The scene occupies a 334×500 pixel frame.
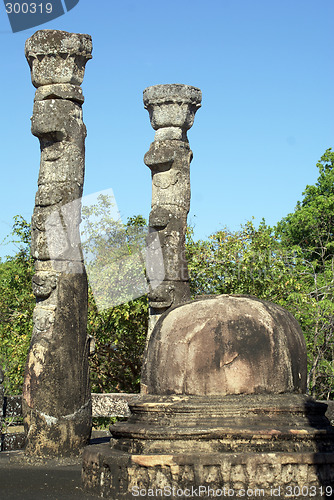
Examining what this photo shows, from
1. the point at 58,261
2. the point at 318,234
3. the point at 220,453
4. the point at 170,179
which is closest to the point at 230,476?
the point at 220,453

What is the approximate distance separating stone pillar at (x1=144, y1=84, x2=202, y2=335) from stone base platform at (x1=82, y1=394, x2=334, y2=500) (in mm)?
4522

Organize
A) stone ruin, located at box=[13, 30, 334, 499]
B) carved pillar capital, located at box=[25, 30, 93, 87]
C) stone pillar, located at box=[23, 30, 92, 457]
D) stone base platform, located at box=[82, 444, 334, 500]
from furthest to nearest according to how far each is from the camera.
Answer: carved pillar capital, located at box=[25, 30, 93, 87]
stone pillar, located at box=[23, 30, 92, 457]
stone ruin, located at box=[13, 30, 334, 499]
stone base platform, located at box=[82, 444, 334, 500]

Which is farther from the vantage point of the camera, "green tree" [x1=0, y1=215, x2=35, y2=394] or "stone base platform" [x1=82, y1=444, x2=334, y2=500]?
"green tree" [x1=0, y1=215, x2=35, y2=394]

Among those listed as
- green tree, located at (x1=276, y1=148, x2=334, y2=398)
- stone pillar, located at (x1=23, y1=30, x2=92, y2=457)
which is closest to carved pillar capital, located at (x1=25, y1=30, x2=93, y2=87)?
stone pillar, located at (x1=23, y1=30, x2=92, y2=457)

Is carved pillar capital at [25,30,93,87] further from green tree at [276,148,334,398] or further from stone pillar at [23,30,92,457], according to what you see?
green tree at [276,148,334,398]

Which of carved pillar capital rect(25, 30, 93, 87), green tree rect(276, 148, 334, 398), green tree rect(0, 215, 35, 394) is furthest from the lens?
green tree rect(276, 148, 334, 398)

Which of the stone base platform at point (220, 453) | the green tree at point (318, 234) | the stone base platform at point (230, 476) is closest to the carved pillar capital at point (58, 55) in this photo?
the stone base platform at point (220, 453)

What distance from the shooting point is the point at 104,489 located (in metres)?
6.62

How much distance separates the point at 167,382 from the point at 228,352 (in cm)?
70

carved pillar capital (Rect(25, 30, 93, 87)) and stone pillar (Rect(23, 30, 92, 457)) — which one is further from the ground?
carved pillar capital (Rect(25, 30, 93, 87))

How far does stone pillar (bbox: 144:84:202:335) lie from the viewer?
11.4 m

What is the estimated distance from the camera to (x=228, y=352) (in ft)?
22.6

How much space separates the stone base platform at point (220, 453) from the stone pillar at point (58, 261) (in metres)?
1.87

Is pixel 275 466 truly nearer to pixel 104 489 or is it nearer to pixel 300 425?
pixel 300 425
